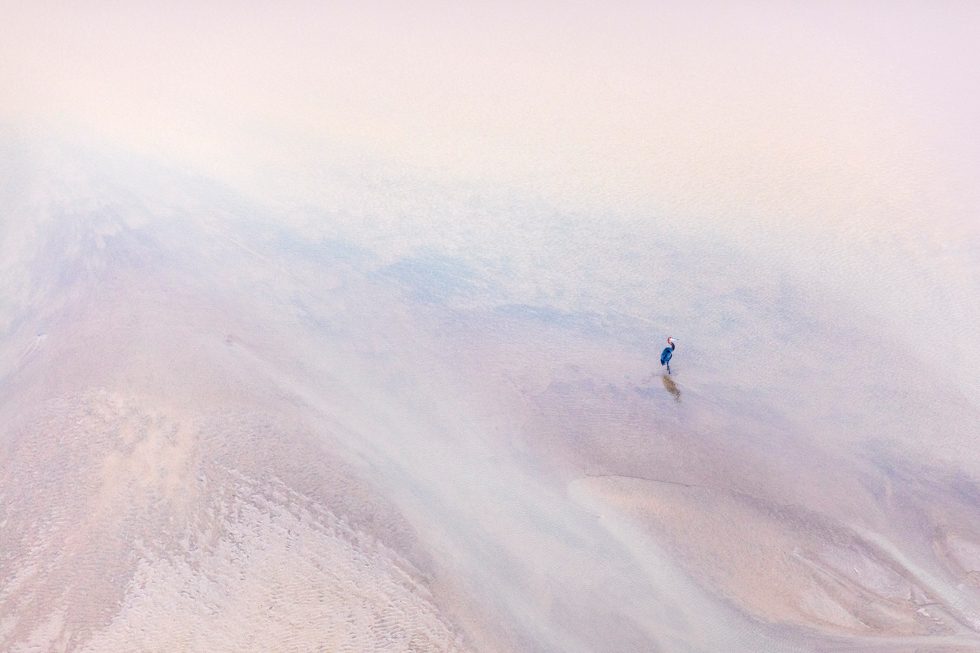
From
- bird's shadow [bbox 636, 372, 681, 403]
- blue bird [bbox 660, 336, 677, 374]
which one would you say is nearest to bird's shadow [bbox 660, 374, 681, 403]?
bird's shadow [bbox 636, 372, 681, 403]

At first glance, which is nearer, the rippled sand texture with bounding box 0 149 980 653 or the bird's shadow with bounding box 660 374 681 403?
the rippled sand texture with bounding box 0 149 980 653

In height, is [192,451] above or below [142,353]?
below

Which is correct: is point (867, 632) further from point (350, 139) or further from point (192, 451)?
point (350, 139)

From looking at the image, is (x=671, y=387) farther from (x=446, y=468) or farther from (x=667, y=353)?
(x=446, y=468)

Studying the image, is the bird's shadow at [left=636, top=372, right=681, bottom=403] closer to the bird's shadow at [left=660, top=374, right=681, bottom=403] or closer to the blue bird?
the bird's shadow at [left=660, top=374, right=681, bottom=403]

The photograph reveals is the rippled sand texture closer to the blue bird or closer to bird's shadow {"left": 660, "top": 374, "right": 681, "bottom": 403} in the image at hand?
bird's shadow {"left": 660, "top": 374, "right": 681, "bottom": 403}

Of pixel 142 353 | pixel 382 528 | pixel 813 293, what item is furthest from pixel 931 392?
pixel 142 353

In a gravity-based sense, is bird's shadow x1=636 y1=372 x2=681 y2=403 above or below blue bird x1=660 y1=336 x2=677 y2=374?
below

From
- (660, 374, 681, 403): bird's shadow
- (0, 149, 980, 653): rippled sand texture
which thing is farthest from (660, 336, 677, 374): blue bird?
(0, 149, 980, 653): rippled sand texture

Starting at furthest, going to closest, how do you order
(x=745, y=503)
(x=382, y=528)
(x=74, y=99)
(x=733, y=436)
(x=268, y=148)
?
(x=74, y=99) → (x=268, y=148) → (x=733, y=436) → (x=745, y=503) → (x=382, y=528)
